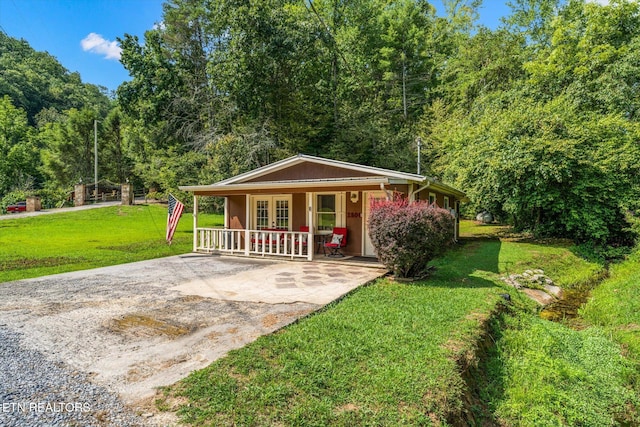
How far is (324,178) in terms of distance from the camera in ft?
34.7

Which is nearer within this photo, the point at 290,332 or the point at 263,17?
the point at 290,332

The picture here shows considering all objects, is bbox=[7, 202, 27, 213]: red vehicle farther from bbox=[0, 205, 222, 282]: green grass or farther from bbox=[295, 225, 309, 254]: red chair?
bbox=[295, 225, 309, 254]: red chair

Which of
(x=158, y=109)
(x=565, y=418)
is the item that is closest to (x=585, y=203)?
(x=565, y=418)

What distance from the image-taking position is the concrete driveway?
3344 millimetres

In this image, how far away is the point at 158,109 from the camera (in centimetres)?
2308

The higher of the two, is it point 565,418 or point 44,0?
point 44,0

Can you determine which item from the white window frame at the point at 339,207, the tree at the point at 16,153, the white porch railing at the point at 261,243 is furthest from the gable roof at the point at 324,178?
the tree at the point at 16,153

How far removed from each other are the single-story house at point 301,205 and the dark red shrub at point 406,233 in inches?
74.1

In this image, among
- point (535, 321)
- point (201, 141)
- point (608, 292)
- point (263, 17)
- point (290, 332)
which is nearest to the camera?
point (290, 332)

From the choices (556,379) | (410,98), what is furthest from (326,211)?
(410,98)

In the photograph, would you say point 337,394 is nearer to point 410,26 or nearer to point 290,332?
point 290,332

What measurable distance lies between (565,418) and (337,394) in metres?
2.46

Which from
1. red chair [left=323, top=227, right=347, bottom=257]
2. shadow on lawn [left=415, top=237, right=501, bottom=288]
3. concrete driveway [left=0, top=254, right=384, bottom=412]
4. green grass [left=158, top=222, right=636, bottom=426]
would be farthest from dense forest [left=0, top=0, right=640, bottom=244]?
green grass [left=158, top=222, right=636, bottom=426]

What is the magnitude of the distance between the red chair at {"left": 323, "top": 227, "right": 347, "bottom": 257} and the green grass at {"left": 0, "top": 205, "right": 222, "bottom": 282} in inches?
216
